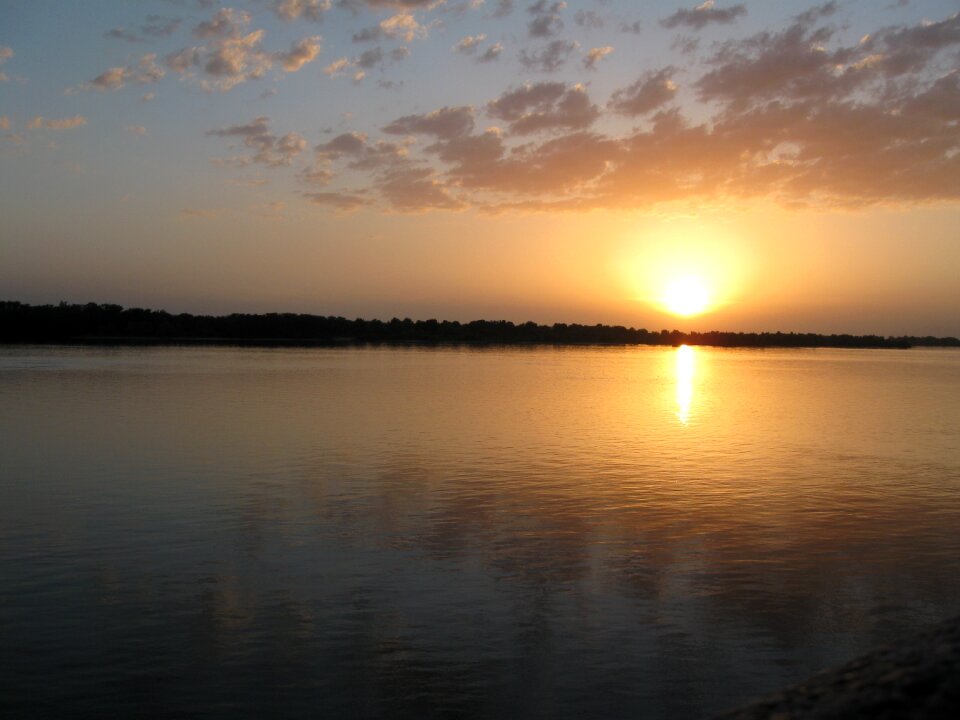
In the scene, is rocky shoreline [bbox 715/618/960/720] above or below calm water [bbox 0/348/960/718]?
above

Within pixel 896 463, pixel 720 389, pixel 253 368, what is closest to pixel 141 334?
pixel 253 368

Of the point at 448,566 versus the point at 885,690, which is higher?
the point at 885,690

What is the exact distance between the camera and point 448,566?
43.2ft

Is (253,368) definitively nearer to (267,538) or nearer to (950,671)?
(267,538)

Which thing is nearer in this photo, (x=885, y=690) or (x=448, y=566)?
(x=885, y=690)

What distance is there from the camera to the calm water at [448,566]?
9.01 metres

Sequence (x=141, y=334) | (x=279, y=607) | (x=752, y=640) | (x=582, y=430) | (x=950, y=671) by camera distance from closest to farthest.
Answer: (x=950, y=671) → (x=752, y=640) → (x=279, y=607) → (x=582, y=430) → (x=141, y=334)

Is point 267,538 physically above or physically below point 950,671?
below

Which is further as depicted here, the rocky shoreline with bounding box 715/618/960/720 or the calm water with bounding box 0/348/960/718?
the calm water with bounding box 0/348/960/718

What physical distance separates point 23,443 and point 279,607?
61.1 feet

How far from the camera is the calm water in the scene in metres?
9.01

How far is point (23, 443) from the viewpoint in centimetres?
2592

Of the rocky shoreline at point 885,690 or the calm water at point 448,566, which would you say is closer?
the rocky shoreline at point 885,690

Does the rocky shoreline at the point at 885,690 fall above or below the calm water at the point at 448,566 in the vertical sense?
above
